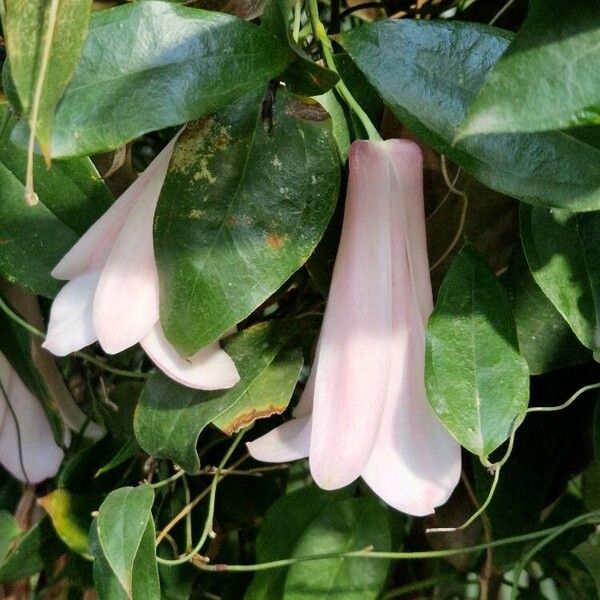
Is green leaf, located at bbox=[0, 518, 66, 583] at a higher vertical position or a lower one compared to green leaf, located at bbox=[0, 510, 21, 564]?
higher

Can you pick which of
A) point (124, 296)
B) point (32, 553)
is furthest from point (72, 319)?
point (32, 553)

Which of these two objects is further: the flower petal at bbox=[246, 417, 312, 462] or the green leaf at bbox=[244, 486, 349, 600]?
the green leaf at bbox=[244, 486, 349, 600]

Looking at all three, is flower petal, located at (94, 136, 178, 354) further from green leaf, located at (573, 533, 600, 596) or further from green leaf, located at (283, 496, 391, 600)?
green leaf, located at (573, 533, 600, 596)

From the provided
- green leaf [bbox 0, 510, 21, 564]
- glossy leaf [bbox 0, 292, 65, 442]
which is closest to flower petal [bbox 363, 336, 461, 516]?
glossy leaf [bbox 0, 292, 65, 442]

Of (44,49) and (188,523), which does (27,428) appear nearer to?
(188,523)

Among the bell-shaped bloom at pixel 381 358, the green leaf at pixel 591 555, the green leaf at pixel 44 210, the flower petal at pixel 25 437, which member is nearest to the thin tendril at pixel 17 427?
the flower petal at pixel 25 437

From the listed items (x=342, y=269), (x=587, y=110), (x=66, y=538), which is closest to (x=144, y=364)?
(x=66, y=538)
